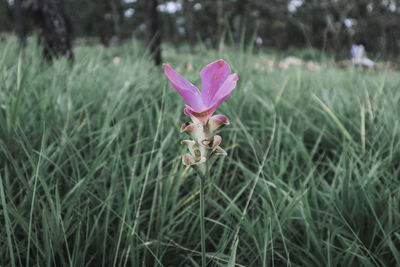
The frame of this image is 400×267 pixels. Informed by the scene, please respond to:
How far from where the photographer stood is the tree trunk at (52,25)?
2533mm

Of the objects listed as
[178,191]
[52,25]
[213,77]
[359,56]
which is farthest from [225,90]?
[52,25]

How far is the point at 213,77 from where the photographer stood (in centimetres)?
41

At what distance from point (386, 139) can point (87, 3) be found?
20188mm

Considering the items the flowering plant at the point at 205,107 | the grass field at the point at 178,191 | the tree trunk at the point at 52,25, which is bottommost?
the grass field at the point at 178,191

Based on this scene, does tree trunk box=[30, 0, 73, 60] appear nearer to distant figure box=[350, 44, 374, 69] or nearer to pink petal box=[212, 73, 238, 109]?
distant figure box=[350, 44, 374, 69]

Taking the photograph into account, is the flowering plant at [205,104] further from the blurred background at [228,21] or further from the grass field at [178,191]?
the blurred background at [228,21]

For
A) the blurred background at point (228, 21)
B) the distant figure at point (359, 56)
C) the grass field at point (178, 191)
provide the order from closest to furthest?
1. the grass field at point (178, 191)
2. the distant figure at point (359, 56)
3. the blurred background at point (228, 21)

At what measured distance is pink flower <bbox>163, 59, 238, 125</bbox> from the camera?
15.6 inches

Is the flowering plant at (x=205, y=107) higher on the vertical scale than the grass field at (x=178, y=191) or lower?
higher

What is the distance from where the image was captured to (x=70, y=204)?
2.52ft

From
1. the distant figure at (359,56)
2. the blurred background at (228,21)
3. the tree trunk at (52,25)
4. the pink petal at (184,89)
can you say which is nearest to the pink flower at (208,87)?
the pink petal at (184,89)

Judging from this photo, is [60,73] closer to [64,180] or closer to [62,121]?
[62,121]

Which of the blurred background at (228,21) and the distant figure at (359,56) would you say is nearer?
the distant figure at (359,56)

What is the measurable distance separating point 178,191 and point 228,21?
3441 mm
